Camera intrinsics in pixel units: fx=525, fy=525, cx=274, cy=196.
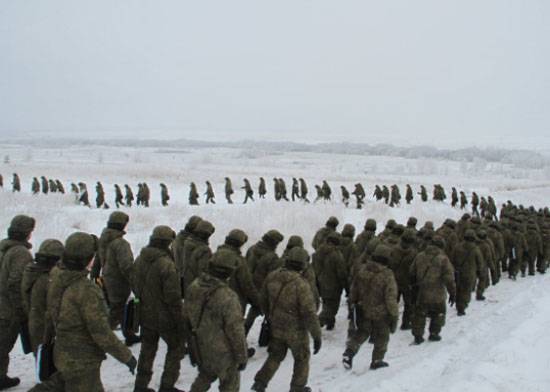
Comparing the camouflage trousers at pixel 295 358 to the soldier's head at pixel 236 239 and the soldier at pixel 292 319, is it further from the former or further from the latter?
the soldier's head at pixel 236 239

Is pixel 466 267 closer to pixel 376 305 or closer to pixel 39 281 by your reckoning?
pixel 376 305

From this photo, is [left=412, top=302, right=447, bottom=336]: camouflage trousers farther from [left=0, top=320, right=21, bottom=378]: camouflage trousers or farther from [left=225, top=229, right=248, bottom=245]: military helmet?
[left=0, top=320, right=21, bottom=378]: camouflage trousers

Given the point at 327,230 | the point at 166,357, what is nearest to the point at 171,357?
the point at 166,357

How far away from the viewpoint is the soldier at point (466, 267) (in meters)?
9.99

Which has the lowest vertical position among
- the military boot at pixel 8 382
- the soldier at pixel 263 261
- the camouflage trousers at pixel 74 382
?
the military boot at pixel 8 382

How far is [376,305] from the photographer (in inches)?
267

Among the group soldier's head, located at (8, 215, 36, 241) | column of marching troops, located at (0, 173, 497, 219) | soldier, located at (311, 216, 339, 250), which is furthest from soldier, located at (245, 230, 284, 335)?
column of marching troops, located at (0, 173, 497, 219)

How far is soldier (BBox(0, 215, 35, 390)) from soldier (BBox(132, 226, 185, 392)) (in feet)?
4.27

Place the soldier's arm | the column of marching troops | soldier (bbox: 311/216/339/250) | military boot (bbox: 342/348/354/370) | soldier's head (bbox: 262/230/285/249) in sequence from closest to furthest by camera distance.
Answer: the soldier's arm, military boot (bbox: 342/348/354/370), soldier's head (bbox: 262/230/285/249), soldier (bbox: 311/216/339/250), the column of marching troops

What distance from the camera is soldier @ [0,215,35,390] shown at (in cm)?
586

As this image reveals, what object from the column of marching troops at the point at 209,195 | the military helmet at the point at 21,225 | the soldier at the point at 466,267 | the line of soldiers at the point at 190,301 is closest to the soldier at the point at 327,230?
the line of soldiers at the point at 190,301

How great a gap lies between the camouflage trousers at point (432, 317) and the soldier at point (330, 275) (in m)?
1.29

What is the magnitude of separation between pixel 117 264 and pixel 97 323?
2758mm

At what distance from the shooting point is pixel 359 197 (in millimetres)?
25562
